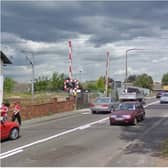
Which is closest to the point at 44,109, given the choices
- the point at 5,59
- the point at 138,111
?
the point at 5,59

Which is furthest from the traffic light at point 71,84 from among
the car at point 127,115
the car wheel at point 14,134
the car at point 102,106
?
the car wheel at point 14,134

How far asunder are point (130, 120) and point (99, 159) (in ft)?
44.9

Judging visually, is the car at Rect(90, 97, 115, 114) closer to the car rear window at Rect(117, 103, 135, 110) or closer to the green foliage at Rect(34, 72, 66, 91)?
the car rear window at Rect(117, 103, 135, 110)

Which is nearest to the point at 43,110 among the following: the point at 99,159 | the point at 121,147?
the point at 121,147

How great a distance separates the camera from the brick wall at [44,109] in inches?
1296

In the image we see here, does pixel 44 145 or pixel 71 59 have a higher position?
pixel 71 59

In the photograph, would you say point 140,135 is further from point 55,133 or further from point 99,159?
point 99,159

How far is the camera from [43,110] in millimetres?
37156

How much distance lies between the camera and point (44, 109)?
37.5m

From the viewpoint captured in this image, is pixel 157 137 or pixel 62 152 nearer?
pixel 62 152

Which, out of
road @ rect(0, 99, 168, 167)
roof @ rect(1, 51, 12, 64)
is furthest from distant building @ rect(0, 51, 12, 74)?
road @ rect(0, 99, 168, 167)

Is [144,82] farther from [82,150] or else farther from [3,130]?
[82,150]

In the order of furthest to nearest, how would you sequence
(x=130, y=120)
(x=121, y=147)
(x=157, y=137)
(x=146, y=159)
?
(x=130, y=120), (x=157, y=137), (x=121, y=147), (x=146, y=159)

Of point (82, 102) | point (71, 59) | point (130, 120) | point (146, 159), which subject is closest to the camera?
point (146, 159)
